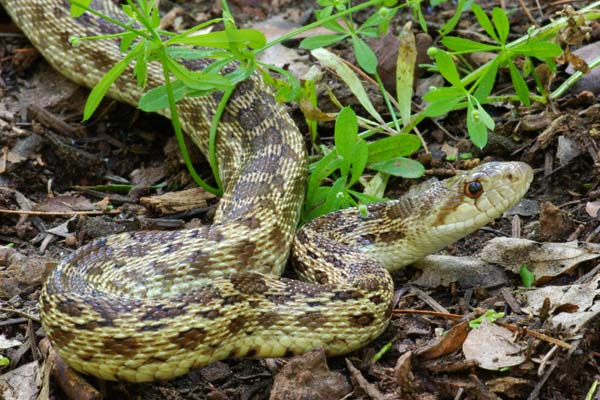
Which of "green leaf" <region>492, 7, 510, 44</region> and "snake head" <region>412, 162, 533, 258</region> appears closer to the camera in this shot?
"snake head" <region>412, 162, 533, 258</region>

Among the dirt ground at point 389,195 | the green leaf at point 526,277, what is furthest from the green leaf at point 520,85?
the green leaf at point 526,277

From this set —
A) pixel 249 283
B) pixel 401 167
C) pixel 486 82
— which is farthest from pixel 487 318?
pixel 486 82

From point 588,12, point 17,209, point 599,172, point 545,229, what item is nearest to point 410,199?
point 545,229

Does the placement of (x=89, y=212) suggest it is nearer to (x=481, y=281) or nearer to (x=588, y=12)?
(x=481, y=281)

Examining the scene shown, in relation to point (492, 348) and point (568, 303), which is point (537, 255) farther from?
point (492, 348)

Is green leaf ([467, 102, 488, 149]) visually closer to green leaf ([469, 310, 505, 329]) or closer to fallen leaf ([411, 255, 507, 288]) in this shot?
fallen leaf ([411, 255, 507, 288])

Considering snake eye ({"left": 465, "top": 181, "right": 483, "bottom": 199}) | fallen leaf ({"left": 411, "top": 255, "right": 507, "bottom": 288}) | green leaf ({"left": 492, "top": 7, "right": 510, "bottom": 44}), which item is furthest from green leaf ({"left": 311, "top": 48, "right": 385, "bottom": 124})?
fallen leaf ({"left": 411, "top": 255, "right": 507, "bottom": 288})

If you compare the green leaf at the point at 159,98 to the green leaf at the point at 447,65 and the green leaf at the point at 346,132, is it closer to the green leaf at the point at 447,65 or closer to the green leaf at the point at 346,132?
the green leaf at the point at 346,132
